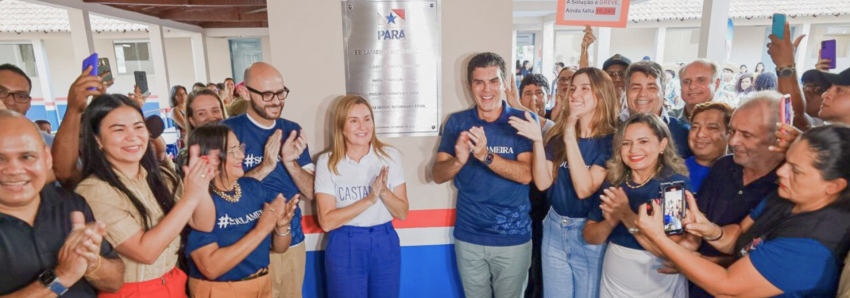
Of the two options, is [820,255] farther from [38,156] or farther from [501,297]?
[38,156]

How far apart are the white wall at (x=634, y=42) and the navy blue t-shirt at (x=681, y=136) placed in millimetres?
16477

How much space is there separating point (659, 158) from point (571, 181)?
0.45m

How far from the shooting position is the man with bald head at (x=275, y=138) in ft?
8.08

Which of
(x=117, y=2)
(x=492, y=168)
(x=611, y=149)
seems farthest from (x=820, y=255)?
(x=117, y=2)

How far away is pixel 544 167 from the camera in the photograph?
2.36 meters

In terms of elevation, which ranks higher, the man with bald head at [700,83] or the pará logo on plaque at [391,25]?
the pará logo on plaque at [391,25]

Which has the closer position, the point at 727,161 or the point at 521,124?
the point at 727,161

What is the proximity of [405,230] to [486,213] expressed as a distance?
0.72 m

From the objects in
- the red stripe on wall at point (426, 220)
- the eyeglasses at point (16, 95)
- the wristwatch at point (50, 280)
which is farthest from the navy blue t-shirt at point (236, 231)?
the eyeglasses at point (16, 95)

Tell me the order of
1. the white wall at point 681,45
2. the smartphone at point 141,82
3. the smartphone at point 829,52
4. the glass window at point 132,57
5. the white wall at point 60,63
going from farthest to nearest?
the white wall at point 681,45
the glass window at point 132,57
the white wall at point 60,63
the smartphone at point 141,82
the smartphone at point 829,52

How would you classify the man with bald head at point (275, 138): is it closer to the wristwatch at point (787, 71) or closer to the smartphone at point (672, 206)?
the smartphone at point (672, 206)

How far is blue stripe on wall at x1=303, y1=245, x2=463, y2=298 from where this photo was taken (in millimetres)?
3066

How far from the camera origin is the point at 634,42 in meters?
17.7

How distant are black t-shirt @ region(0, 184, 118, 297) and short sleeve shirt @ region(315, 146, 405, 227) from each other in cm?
108
